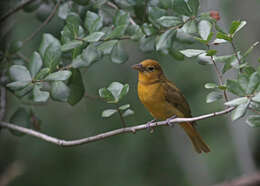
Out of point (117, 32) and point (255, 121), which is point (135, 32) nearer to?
point (117, 32)

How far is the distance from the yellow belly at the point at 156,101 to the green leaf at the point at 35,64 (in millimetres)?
1265

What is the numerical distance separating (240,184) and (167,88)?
110 centimetres

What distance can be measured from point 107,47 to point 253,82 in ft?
3.25

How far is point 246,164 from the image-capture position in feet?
15.3

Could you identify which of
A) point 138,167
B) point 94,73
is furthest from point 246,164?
point 94,73

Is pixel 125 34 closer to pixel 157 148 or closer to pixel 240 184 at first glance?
pixel 240 184

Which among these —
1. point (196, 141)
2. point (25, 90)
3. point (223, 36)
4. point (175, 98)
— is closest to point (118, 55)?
point (25, 90)

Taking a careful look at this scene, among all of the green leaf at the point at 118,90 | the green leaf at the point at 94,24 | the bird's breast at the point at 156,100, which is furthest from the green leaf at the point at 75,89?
the bird's breast at the point at 156,100

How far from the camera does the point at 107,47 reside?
8.75 feet

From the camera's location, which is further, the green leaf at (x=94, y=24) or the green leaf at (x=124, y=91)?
the green leaf at (x=94, y=24)

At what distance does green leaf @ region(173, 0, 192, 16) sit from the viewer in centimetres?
256

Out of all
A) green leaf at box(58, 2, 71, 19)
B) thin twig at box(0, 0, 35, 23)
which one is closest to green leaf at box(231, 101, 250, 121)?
green leaf at box(58, 2, 71, 19)

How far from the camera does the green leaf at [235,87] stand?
2.06m

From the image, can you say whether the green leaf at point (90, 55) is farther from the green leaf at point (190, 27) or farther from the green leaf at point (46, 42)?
the green leaf at point (190, 27)
